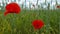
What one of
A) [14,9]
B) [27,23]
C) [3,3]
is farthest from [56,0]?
[14,9]

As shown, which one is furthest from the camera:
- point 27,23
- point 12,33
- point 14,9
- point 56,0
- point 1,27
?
point 56,0

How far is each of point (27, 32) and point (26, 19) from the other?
0.93 feet

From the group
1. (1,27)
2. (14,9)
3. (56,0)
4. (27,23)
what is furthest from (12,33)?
(56,0)

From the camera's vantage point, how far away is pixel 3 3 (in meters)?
2.11

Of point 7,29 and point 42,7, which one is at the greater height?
point 42,7

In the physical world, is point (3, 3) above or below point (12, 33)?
above

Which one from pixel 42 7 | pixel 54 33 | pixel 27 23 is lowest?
pixel 54 33

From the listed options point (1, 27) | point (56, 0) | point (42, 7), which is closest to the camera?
point (1, 27)

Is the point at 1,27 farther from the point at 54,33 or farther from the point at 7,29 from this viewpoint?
the point at 54,33

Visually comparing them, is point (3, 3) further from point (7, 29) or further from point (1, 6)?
point (7, 29)

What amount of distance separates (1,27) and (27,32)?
27 cm

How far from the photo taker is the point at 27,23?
6.23ft

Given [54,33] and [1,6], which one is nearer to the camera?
[54,33]

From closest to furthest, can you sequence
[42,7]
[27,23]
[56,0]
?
[27,23] < [56,0] < [42,7]
